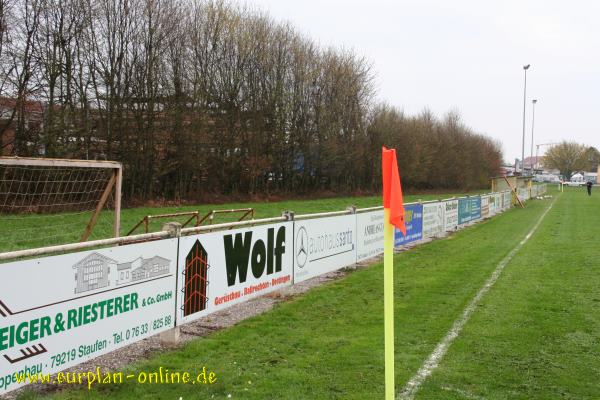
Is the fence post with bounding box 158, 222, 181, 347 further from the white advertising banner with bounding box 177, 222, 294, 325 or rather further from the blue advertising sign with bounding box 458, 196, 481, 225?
the blue advertising sign with bounding box 458, 196, 481, 225

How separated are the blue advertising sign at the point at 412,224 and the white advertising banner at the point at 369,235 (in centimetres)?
166

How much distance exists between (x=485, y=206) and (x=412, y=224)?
14.9 metres

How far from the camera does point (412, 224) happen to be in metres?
16.3

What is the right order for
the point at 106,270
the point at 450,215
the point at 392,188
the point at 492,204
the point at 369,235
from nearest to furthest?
1. the point at 392,188
2. the point at 106,270
3. the point at 369,235
4. the point at 450,215
5. the point at 492,204

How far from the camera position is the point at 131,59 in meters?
28.6

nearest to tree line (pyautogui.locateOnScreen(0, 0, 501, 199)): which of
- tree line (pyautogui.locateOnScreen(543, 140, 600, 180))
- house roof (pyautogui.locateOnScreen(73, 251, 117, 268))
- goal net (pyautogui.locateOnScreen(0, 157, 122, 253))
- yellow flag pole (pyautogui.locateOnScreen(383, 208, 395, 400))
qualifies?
goal net (pyautogui.locateOnScreen(0, 157, 122, 253))

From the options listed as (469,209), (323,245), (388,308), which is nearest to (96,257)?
(388,308)

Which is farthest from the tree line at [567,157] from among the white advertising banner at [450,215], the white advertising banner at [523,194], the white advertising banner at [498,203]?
the white advertising banner at [450,215]

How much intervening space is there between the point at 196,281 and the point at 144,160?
77.0ft

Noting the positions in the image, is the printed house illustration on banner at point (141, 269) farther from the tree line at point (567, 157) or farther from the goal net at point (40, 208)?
the tree line at point (567, 157)

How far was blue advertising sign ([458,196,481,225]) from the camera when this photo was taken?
23494mm

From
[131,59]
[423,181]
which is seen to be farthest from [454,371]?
[423,181]

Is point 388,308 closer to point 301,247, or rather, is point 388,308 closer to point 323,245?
point 301,247

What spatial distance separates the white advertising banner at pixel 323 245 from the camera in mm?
9188
